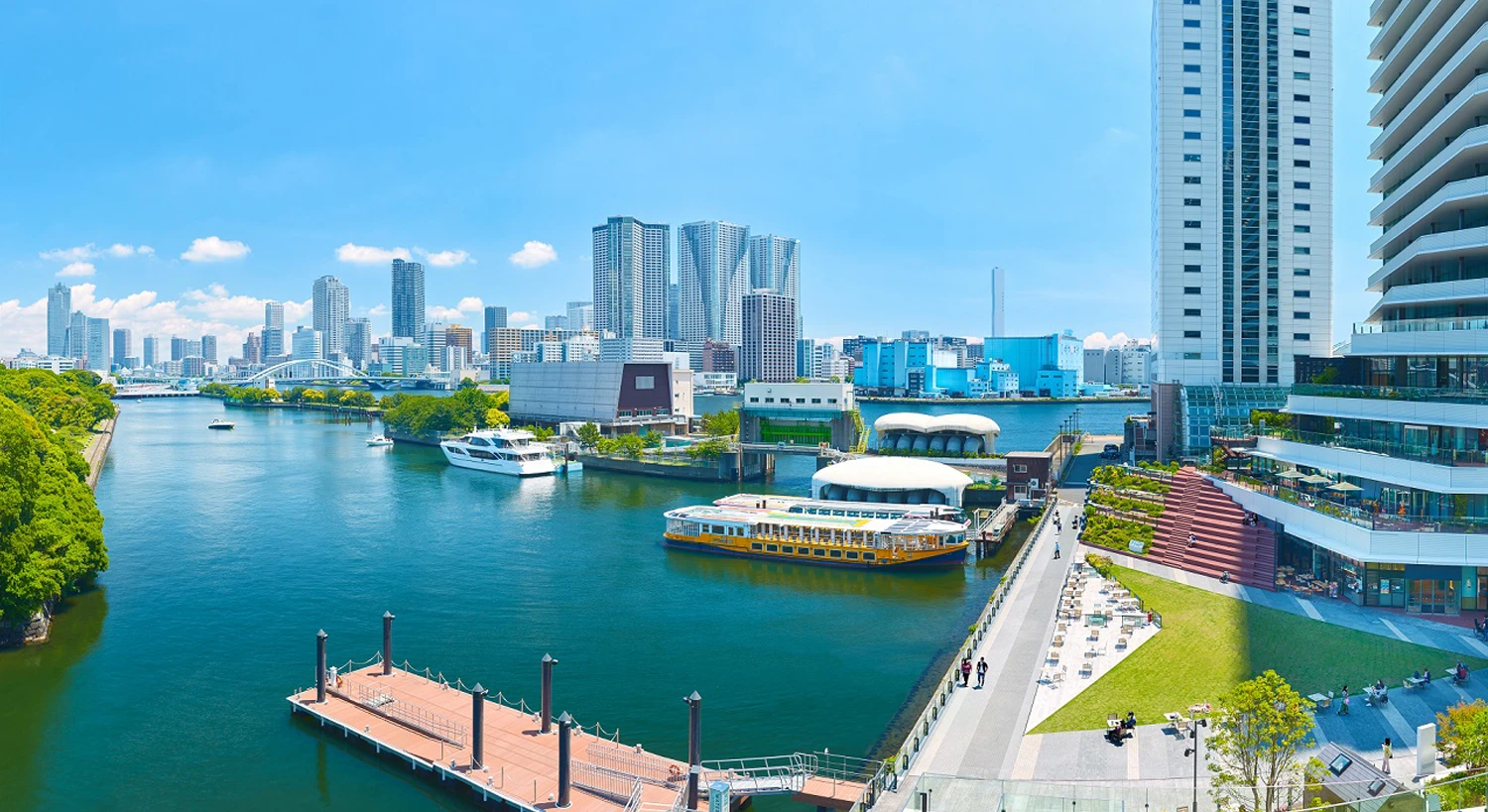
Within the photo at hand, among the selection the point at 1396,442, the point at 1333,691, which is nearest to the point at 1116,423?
the point at 1396,442

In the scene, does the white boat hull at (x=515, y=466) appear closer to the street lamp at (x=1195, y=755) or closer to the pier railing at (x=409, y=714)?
the pier railing at (x=409, y=714)

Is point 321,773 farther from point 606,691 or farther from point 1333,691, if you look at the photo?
point 1333,691

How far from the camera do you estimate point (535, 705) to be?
33.2 metres

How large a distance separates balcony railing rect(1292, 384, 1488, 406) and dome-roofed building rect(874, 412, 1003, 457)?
52.9 metres

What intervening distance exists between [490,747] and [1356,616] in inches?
1229

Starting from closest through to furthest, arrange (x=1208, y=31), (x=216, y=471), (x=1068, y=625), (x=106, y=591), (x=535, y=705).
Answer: (x=535, y=705), (x=1068, y=625), (x=106, y=591), (x=1208, y=31), (x=216, y=471)

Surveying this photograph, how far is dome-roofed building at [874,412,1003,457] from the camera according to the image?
96875mm

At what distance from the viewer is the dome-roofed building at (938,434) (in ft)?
318

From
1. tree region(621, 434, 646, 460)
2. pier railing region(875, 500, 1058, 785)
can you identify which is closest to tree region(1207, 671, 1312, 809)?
pier railing region(875, 500, 1058, 785)

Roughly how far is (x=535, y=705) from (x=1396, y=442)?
35.3m

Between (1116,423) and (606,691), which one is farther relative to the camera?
(1116,423)

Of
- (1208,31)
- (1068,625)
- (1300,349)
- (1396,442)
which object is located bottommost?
(1068,625)

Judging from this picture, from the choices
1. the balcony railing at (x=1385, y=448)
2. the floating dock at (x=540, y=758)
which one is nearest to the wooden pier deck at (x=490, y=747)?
the floating dock at (x=540, y=758)

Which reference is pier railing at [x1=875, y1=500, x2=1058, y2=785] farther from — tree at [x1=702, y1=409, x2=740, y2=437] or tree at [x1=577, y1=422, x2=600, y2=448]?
tree at [x1=577, y1=422, x2=600, y2=448]
